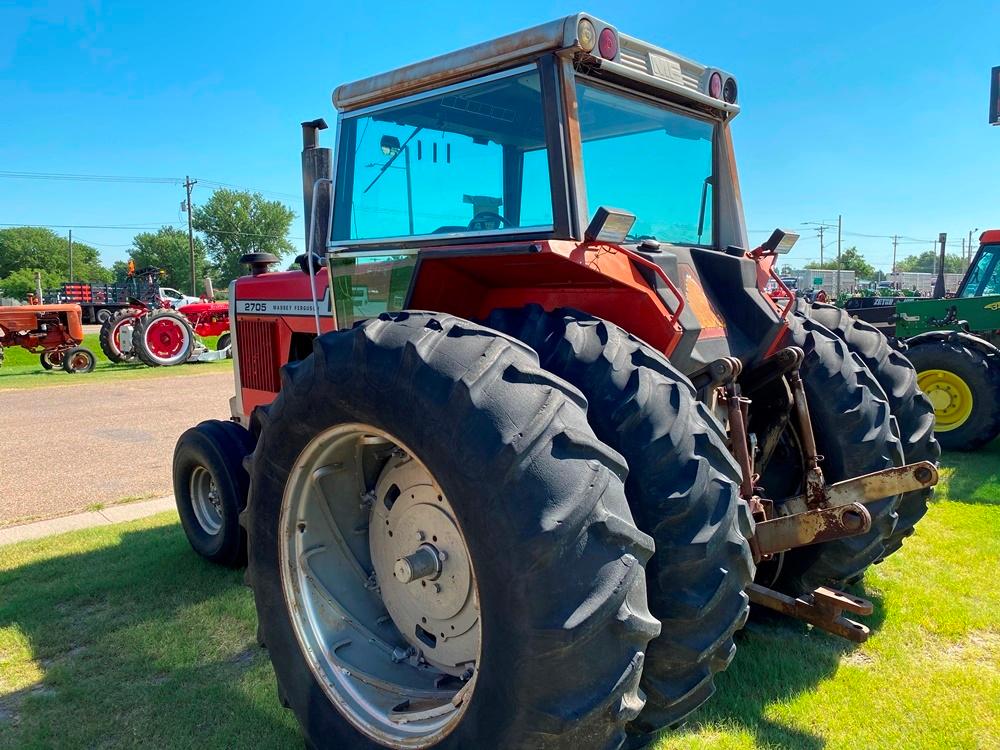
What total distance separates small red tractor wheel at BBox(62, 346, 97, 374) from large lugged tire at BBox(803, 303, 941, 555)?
1709cm

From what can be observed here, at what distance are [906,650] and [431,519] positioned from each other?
2320mm

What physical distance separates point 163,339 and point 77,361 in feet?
6.18

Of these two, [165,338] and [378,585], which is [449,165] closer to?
[378,585]

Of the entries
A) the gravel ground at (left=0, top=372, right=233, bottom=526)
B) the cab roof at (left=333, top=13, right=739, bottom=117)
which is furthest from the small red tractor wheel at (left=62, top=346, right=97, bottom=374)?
the cab roof at (left=333, top=13, right=739, bottom=117)

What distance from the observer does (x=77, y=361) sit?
17.1 metres

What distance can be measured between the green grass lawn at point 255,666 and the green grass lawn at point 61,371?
12.1m

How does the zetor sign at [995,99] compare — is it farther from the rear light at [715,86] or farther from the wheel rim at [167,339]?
the wheel rim at [167,339]

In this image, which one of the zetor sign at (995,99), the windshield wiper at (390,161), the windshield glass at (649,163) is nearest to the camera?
the windshield glass at (649,163)

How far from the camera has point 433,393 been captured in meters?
2.02

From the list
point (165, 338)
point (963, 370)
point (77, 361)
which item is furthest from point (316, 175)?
point (165, 338)

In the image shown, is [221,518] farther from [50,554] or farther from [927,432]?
A: [927,432]

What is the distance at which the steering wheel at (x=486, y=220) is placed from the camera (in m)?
2.93

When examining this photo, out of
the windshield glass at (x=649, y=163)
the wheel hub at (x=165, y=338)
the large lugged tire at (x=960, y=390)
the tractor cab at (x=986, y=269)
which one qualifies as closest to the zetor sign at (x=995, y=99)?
the tractor cab at (x=986, y=269)

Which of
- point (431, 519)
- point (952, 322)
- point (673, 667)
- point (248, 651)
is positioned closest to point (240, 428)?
point (248, 651)
